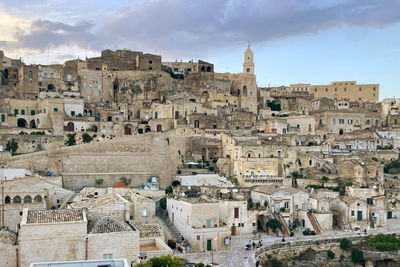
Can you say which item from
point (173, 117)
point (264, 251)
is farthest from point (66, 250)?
point (173, 117)

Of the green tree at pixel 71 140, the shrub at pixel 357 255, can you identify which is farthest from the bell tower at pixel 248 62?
the shrub at pixel 357 255

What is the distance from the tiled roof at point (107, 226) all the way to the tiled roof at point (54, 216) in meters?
0.85

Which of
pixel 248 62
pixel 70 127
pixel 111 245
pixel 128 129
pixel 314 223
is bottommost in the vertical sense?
pixel 314 223

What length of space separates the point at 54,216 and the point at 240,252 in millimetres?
11935

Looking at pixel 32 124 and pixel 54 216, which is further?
pixel 32 124

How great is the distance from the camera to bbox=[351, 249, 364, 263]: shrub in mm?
30391

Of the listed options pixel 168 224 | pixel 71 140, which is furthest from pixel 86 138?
pixel 168 224

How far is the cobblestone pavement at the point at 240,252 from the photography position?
82.3 feet

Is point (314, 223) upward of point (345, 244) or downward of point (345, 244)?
upward

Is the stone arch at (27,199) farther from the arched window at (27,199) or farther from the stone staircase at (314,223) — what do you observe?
the stone staircase at (314,223)

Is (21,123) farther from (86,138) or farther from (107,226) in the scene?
(107,226)

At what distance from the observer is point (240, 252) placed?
27016 millimetres

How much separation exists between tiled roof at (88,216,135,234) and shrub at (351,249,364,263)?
1709cm

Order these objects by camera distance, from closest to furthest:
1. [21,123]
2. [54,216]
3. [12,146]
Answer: [54,216] < [12,146] < [21,123]
